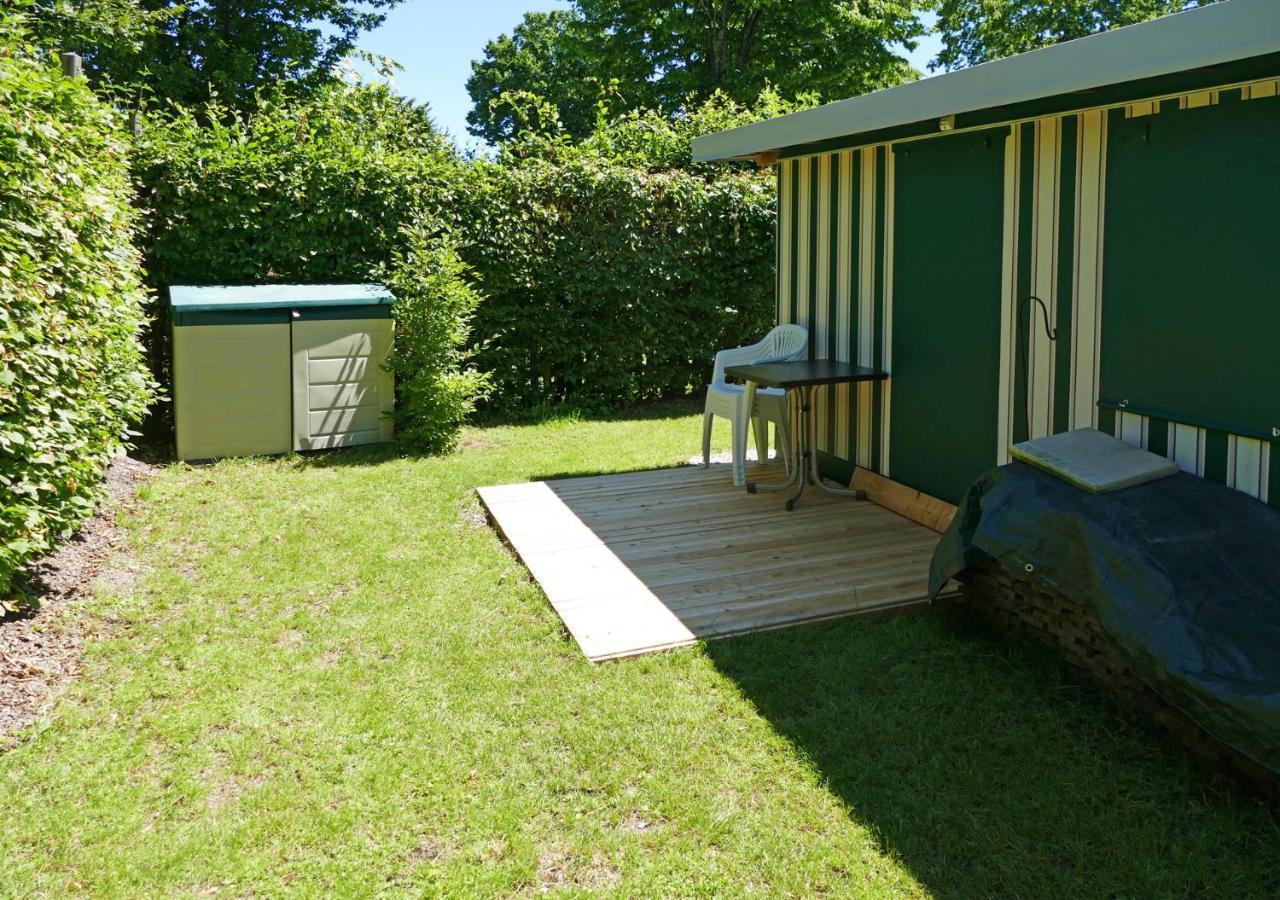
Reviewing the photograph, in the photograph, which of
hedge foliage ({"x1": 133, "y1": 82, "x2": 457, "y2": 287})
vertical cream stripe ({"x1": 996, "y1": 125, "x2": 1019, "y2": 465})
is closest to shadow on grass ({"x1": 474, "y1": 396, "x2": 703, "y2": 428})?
hedge foliage ({"x1": 133, "y1": 82, "x2": 457, "y2": 287})

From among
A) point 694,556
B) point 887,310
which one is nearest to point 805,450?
point 887,310

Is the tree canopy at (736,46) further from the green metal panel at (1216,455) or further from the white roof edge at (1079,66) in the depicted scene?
the green metal panel at (1216,455)

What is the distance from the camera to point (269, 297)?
692cm

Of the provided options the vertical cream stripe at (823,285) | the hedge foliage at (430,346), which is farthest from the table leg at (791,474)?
the hedge foliage at (430,346)

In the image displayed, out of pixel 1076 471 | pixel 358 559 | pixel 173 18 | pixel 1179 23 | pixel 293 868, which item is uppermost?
pixel 173 18

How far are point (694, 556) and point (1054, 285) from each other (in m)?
1.96

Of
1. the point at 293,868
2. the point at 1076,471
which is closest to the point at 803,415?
the point at 1076,471

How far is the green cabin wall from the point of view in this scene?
3473mm

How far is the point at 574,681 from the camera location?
140 inches

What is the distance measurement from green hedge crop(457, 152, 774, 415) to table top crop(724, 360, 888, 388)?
9.40 ft

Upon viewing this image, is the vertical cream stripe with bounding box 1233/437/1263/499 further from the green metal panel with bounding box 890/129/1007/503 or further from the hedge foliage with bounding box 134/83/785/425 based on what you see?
the hedge foliage with bounding box 134/83/785/425

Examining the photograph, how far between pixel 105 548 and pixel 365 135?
14.4 feet

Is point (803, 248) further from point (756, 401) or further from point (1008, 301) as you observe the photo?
point (1008, 301)

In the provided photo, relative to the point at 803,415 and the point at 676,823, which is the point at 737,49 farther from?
the point at 676,823
